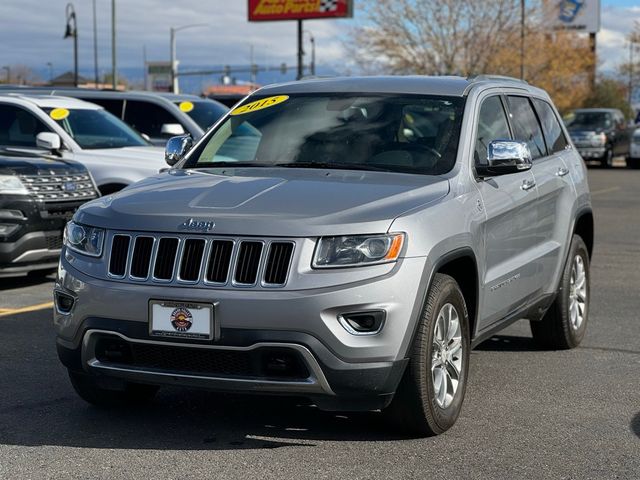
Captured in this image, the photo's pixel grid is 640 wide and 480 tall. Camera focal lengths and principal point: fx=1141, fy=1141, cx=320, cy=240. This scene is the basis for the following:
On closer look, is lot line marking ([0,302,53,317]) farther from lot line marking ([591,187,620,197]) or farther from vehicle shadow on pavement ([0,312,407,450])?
lot line marking ([591,187,620,197])

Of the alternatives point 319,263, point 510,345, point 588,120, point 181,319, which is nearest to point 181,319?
point 181,319

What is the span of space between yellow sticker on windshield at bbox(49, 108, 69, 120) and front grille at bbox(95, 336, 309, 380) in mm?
8343

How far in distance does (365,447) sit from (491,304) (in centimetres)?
128

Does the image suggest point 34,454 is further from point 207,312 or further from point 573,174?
point 573,174

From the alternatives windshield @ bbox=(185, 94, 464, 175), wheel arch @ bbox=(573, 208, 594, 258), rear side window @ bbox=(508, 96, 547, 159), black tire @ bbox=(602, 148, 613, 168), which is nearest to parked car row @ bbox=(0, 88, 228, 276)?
windshield @ bbox=(185, 94, 464, 175)

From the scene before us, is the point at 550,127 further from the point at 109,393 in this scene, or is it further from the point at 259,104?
the point at 109,393

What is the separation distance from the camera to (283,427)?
5.55 m

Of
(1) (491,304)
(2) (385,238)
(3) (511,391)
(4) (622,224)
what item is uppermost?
(2) (385,238)

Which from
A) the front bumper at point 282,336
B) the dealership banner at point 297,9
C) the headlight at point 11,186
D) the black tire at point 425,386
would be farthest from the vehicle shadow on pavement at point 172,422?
the dealership banner at point 297,9

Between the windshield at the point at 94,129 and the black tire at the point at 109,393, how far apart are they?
7413mm

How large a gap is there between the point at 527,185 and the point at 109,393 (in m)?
2.68

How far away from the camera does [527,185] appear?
21.8ft

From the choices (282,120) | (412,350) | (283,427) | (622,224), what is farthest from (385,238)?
(622,224)

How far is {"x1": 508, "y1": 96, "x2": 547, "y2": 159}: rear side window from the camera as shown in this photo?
23.1ft
